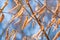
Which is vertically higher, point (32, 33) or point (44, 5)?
point (44, 5)

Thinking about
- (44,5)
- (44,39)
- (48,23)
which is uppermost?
(44,5)

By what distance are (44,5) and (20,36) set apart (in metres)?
0.32

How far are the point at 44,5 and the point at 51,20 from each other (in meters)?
0.14

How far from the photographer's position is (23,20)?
1265mm

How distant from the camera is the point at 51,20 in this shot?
4.13 feet

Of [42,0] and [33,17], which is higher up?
[42,0]

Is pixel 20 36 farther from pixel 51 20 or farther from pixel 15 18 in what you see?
pixel 51 20

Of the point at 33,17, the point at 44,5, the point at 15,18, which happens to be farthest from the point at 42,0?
the point at 15,18

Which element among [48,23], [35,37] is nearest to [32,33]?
[35,37]

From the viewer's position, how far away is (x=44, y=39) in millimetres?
1240

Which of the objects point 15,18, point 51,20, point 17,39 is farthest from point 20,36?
point 51,20

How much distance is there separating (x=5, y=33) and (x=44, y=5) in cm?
39

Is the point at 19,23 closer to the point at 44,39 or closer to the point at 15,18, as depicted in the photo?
the point at 15,18

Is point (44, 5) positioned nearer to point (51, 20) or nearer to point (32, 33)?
point (51, 20)
